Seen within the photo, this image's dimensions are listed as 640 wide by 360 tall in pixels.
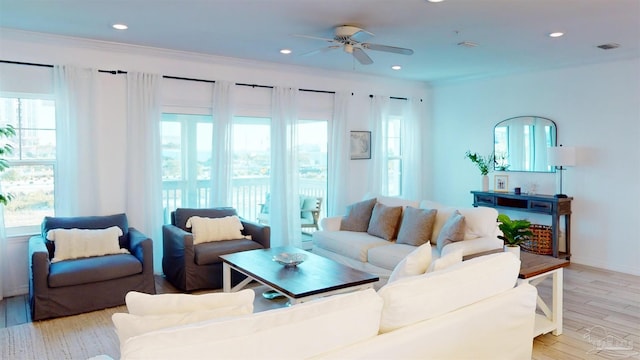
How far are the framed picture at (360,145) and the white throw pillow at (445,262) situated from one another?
417cm

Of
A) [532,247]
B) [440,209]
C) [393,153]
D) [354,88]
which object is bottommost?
[532,247]

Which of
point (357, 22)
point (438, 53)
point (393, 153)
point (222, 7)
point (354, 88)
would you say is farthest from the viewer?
point (393, 153)

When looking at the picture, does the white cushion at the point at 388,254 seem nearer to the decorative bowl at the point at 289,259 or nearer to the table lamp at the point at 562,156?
the decorative bowl at the point at 289,259

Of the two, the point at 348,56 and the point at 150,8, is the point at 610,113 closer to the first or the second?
the point at 348,56

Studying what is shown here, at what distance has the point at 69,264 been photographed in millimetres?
3936

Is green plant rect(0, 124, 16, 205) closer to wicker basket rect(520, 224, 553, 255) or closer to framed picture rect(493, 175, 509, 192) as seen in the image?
wicker basket rect(520, 224, 553, 255)

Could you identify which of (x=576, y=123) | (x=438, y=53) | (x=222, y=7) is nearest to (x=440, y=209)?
(x=438, y=53)

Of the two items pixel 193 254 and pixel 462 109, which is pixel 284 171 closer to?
pixel 193 254

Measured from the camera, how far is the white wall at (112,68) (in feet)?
14.5

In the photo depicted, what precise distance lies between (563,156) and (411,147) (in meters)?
2.36

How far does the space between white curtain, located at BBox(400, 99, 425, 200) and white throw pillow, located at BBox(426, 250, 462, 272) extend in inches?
185

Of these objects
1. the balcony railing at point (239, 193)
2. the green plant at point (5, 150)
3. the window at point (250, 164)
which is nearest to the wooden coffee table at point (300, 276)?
the balcony railing at point (239, 193)

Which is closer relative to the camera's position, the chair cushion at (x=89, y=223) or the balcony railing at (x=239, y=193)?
the chair cushion at (x=89, y=223)

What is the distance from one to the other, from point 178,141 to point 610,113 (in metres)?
5.28
